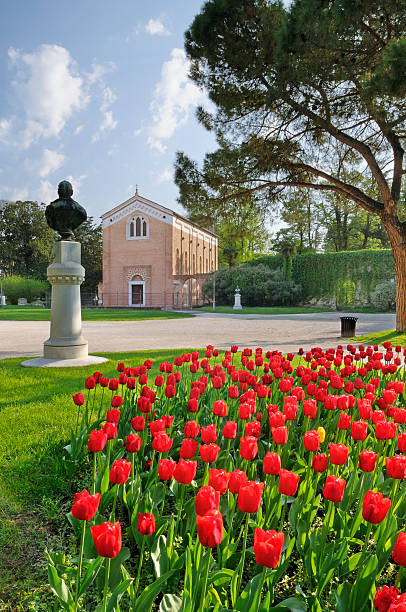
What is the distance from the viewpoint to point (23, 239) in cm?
5038

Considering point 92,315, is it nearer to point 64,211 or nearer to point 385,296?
point 64,211

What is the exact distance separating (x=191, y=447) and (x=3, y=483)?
164 cm

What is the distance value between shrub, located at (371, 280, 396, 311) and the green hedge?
5.28 ft

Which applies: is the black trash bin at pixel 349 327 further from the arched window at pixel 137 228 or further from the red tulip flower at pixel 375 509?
the arched window at pixel 137 228

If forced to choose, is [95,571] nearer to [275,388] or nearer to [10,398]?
[275,388]

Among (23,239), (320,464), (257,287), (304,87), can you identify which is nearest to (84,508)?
(320,464)

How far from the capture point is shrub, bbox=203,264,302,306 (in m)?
36.1

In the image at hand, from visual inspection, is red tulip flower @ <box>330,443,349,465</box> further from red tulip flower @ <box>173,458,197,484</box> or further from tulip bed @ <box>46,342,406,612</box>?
red tulip flower @ <box>173,458,197,484</box>

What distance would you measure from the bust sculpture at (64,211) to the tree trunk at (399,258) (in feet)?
28.8

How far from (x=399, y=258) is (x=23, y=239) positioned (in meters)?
47.7

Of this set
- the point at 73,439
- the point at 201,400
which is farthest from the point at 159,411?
the point at 73,439

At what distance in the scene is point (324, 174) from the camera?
1209cm

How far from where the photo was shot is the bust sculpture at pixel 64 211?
23.8 ft

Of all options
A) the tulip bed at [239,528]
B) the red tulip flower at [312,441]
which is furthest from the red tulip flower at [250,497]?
the red tulip flower at [312,441]
